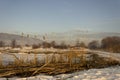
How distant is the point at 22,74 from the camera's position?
11938 mm

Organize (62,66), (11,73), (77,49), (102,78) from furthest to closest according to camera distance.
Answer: (77,49) → (62,66) → (11,73) → (102,78)

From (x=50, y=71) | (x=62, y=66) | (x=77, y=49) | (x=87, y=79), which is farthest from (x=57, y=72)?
(x=77, y=49)

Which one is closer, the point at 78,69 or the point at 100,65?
the point at 78,69

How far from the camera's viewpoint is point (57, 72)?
1254 centimetres

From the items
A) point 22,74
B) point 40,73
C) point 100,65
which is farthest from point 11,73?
point 100,65

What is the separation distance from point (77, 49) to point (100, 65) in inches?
94.1

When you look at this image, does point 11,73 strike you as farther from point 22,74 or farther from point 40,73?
point 40,73

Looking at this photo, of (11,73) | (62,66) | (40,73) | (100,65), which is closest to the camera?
(11,73)

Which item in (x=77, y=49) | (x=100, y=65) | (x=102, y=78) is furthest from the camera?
(x=77, y=49)

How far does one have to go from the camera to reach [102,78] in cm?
944

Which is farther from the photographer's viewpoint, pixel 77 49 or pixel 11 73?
pixel 77 49

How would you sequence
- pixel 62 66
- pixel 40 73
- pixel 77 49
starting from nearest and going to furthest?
pixel 40 73 → pixel 62 66 → pixel 77 49

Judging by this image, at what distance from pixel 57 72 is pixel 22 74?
5.61 feet

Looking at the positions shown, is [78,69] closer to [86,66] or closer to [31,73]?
[86,66]
